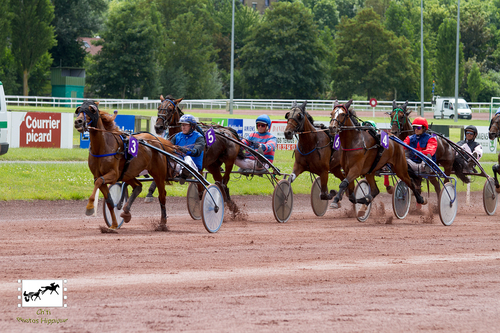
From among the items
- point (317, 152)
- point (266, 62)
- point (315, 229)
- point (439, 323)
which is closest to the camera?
point (439, 323)

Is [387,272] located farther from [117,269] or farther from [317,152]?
[317,152]

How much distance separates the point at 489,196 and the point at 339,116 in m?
4.06

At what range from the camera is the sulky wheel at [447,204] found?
10312mm

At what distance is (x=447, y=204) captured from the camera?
10.5 m

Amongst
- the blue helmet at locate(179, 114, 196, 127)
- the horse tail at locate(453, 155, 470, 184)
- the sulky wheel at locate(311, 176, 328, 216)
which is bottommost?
the sulky wheel at locate(311, 176, 328, 216)

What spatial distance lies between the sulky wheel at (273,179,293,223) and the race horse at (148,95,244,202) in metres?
0.85

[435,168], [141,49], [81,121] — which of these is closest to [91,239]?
[81,121]

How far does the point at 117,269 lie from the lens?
20.0 feet

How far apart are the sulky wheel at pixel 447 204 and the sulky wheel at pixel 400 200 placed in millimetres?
704

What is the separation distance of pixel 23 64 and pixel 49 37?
2.63 metres

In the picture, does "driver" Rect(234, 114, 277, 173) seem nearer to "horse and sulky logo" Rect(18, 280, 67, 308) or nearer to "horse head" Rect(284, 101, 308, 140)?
"horse head" Rect(284, 101, 308, 140)

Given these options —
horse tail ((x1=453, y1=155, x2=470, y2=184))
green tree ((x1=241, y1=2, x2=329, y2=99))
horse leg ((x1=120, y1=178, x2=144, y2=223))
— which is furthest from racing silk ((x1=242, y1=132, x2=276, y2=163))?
green tree ((x1=241, y1=2, x2=329, y2=99))

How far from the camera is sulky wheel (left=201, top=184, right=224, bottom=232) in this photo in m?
8.45

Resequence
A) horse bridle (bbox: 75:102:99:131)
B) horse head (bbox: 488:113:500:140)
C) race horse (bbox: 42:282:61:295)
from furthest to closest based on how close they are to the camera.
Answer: horse head (bbox: 488:113:500:140), horse bridle (bbox: 75:102:99:131), race horse (bbox: 42:282:61:295)
